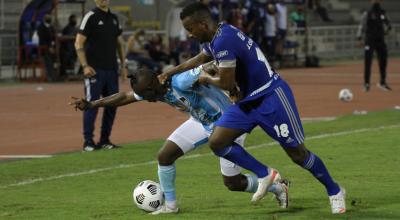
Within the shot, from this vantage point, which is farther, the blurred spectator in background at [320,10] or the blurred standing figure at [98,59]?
the blurred spectator in background at [320,10]

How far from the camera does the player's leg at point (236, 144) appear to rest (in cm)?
962

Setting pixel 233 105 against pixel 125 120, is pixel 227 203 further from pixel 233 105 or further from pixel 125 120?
pixel 125 120

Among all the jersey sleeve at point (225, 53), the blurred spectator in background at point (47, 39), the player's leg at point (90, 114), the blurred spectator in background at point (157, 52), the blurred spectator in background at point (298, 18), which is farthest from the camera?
the blurred spectator in background at point (298, 18)

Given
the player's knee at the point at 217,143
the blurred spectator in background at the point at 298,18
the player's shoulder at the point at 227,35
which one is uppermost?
the player's shoulder at the point at 227,35

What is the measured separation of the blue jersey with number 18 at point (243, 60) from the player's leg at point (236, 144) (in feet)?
0.60

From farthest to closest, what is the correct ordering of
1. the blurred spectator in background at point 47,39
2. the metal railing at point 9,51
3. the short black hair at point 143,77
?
1. the metal railing at point 9,51
2. the blurred spectator in background at point 47,39
3. the short black hair at point 143,77

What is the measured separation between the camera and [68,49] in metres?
30.9

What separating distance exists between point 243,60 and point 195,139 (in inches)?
43.3

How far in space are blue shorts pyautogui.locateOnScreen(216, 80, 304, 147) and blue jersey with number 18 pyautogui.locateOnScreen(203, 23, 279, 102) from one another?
2.9 inches

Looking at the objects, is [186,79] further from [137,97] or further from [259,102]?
[259,102]

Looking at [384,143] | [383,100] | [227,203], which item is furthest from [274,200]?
[383,100]

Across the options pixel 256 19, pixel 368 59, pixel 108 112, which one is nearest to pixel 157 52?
pixel 256 19

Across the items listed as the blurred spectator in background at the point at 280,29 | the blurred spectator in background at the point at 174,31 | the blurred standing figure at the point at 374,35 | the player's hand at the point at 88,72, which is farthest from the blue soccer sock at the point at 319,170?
the blurred spectator in background at the point at 280,29

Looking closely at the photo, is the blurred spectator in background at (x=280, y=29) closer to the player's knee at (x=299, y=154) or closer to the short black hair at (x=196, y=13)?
the player's knee at (x=299, y=154)
